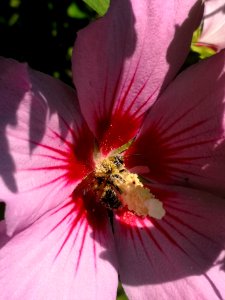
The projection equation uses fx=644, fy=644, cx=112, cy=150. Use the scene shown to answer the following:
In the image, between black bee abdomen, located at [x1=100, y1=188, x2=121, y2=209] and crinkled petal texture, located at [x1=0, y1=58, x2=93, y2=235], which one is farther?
black bee abdomen, located at [x1=100, y1=188, x2=121, y2=209]

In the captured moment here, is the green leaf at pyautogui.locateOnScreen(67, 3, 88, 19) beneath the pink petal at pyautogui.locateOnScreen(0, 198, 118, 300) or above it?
above

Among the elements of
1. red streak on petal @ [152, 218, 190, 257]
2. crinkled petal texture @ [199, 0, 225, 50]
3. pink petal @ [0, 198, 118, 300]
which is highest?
crinkled petal texture @ [199, 0, 225, 50]

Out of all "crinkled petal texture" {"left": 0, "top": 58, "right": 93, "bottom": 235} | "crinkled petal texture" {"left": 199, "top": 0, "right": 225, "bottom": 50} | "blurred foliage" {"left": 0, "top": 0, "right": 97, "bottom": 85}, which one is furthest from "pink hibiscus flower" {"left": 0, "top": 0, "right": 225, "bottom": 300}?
"blurred foliage" {"left": 0, "top": 0, "right": 97, "bottom": 85}

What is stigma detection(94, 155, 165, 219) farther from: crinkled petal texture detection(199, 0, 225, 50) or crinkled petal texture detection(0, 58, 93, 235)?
crinkled petal texture detection(199, 0, 225, 50)

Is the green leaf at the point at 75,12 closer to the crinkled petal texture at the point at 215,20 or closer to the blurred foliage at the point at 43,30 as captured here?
the blurred foliage at the point at 43,30

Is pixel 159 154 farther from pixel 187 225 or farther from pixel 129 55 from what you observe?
pixel 129 55

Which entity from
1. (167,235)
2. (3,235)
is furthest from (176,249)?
(3,235)

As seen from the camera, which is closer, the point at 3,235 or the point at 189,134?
the point at 3,235
